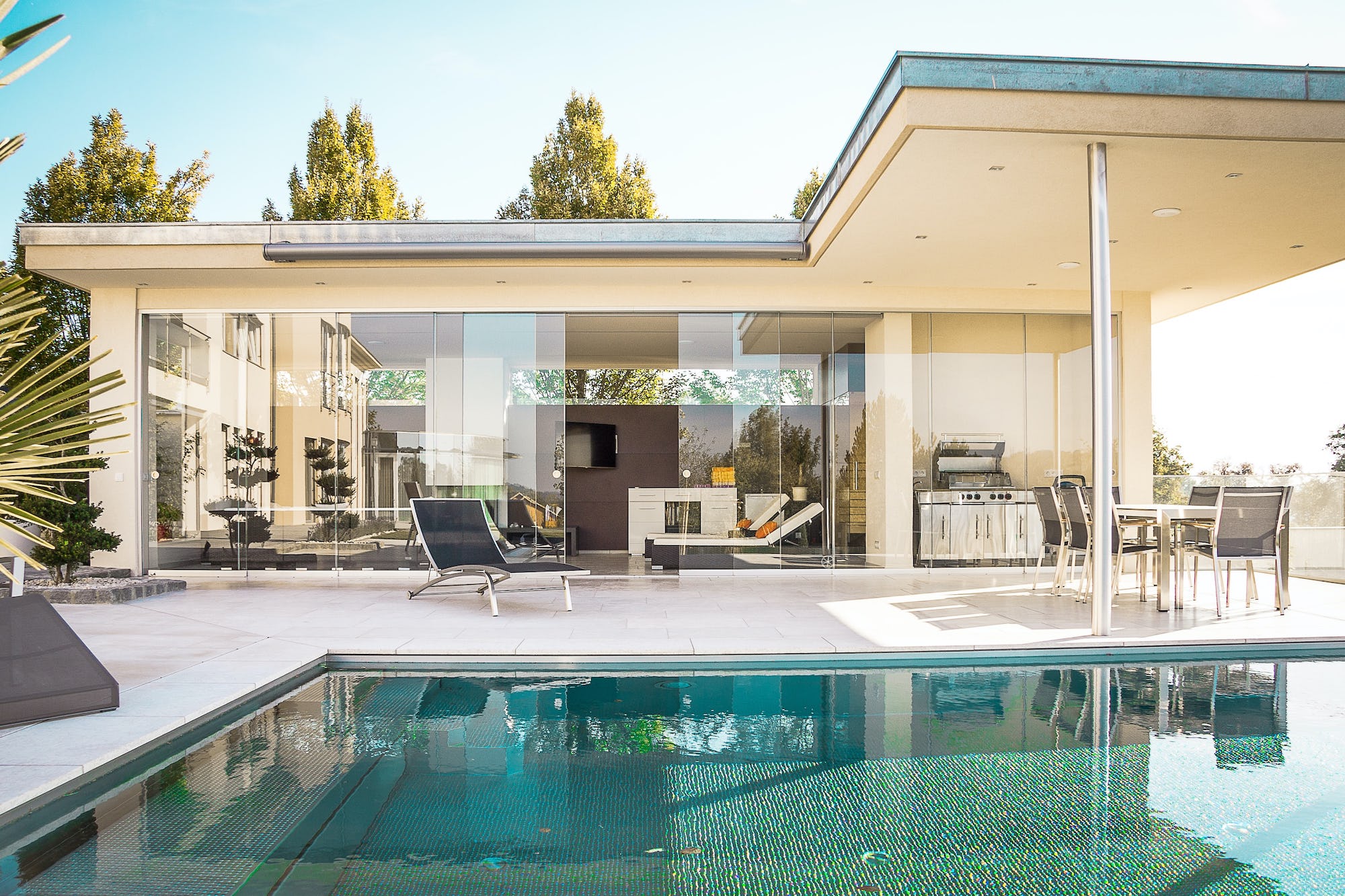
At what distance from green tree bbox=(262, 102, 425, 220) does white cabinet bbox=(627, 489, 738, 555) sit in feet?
49.0

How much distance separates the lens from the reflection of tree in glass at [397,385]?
360 inches

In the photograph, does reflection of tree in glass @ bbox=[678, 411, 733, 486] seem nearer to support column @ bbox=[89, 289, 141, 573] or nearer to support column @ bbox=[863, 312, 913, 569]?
support column @ bbox=[863, 312, 913, 569]

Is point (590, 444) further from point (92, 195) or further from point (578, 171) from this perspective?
point (578, 171)

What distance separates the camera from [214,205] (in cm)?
2050

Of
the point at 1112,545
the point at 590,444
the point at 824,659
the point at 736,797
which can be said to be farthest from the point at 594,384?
the point at 736,797

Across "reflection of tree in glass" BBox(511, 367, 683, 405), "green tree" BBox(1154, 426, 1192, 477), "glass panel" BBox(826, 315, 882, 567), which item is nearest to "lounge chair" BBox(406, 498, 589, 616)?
"reflection of tree in glass" BBox(511, 367, 683, 405)

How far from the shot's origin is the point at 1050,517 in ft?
26.2

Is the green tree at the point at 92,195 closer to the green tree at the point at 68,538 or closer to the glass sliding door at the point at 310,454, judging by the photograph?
the glass sliding door at the point at 310,454

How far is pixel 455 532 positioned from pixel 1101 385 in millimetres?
5135

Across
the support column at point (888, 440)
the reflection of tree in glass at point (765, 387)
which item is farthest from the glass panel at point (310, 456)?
the support column at point (888, 440)

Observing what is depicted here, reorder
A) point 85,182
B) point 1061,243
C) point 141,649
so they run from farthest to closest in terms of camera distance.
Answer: point 85,182 < point 1061,243 < point 141,649

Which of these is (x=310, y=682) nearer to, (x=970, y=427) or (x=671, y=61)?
(x=970, y=427)

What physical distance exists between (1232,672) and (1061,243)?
4080mm

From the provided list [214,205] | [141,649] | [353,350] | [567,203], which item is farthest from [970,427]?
[214,205]
